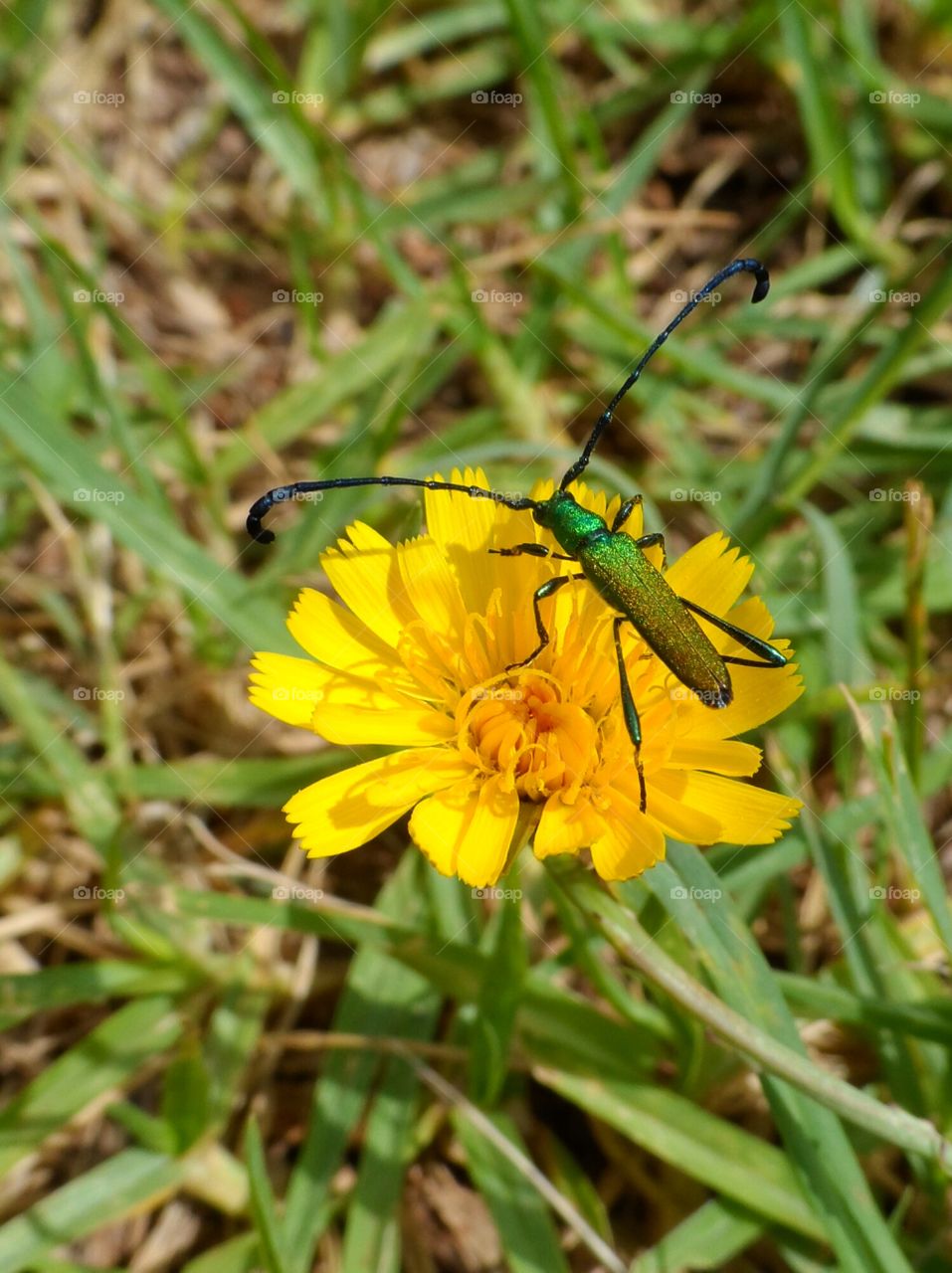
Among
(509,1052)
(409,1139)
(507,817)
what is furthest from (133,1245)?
(507,817)

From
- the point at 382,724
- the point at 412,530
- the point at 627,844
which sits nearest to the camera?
the point at 627,844

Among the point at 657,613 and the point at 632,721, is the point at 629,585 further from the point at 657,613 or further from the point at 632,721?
the point at 632,721

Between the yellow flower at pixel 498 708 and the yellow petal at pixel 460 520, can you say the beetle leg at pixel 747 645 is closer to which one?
the yellow flower at pixel 498 708

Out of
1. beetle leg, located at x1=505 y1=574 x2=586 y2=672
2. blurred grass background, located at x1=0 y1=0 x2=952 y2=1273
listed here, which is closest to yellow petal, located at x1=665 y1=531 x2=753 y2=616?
beetle leg, located at x1=505 y1=574 x2=586 y2=672

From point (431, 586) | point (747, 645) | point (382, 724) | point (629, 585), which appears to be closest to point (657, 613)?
point (629, 585)

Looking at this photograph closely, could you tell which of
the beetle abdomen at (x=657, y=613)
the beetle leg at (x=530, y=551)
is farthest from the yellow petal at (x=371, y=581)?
the beetle abdomen at (x=657, y=613)
